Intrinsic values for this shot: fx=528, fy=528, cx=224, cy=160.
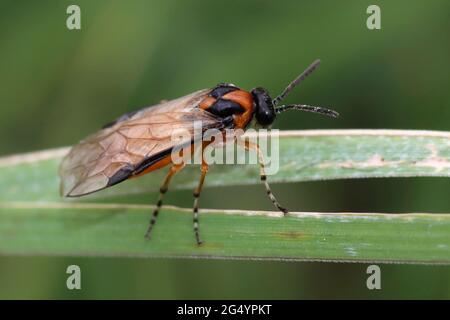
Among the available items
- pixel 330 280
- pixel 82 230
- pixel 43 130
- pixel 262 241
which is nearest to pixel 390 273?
pixel 330 280

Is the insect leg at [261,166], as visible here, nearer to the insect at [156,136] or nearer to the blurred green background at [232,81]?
the insect at [156,136]

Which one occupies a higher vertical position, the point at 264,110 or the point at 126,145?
the point at 264,110

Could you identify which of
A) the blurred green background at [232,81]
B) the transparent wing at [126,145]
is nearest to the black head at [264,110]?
the transparent wing at [126,145]

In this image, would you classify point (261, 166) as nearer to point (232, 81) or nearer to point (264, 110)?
point (264, 110)

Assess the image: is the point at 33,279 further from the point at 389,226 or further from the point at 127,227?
the point at 389,226

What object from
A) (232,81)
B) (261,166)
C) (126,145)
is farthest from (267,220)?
(232,81)

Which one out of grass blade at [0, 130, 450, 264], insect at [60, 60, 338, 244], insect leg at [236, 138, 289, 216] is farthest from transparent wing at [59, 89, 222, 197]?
insect leg at [236, 138, 289, 216]

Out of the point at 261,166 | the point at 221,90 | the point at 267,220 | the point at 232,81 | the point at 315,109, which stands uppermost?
the point at 232,81
